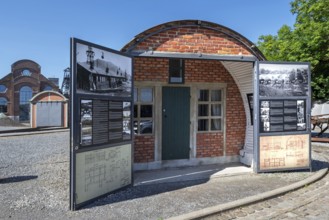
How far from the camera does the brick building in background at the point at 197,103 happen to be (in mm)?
6906

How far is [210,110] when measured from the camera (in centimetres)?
835

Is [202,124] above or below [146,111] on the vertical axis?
below

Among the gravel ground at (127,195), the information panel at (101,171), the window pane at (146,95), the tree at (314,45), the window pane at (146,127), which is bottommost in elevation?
the gravel ground at (127,195)

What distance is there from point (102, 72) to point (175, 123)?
324 cm

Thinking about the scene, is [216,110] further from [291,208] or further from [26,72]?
[26,72]

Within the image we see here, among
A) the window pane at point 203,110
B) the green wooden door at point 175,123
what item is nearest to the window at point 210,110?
the window pane at point 203,110

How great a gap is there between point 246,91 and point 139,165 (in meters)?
3.55

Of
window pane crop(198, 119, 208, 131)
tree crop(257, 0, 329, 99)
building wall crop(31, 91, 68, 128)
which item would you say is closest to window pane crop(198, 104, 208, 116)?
window pane crop(198, 119, 208, 131)

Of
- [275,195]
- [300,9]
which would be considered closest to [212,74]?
[275,195]

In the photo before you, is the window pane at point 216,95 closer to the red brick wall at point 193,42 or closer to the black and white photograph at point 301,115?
the red brick wall at point 193,42

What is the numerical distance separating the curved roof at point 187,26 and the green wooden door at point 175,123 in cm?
189

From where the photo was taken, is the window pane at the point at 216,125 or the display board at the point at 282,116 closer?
the display board at the point at 282,116

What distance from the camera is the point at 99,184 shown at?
520 centimetres

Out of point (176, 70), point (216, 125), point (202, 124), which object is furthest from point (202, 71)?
point (216, 125)
